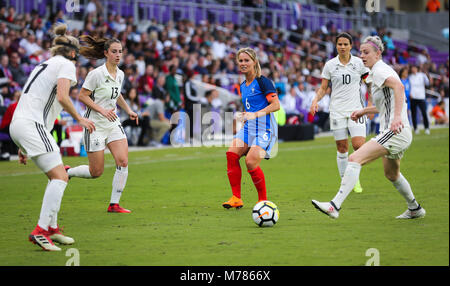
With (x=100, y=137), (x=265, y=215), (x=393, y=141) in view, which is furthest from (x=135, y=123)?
(x=393, y=141)

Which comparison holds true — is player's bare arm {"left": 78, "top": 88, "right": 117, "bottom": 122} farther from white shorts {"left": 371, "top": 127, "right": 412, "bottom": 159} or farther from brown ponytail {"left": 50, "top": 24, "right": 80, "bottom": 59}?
white shorts {"left": 371, "top": 127, "right": 412, "bottom": 159}

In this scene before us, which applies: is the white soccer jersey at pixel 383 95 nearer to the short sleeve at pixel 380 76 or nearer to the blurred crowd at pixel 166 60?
the short sleeve at pixel 380 76

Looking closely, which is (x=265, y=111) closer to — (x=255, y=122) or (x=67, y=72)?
(x=255, y=122)

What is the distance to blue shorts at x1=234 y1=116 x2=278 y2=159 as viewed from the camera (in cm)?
1055

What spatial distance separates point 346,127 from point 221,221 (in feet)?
11.9

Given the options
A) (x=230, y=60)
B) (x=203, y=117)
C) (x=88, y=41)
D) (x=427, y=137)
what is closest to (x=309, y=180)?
(x=88, y=41)

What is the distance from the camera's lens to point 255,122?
10.7m

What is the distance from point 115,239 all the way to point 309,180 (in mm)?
6835

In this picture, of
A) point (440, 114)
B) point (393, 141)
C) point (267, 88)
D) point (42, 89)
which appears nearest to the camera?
point (42, 89)

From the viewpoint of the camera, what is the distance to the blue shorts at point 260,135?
1055 centimetres

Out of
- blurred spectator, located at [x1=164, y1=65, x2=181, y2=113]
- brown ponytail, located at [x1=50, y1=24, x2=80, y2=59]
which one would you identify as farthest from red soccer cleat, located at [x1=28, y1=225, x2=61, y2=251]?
blurred spectator, located at [x1=164, y1=65, x2=181, y2=113]

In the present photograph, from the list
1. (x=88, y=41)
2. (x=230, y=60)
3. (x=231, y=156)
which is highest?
(x=88, y=41)

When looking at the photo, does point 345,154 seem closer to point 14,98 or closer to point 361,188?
point 361,188

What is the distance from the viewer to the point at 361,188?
13.1 metres
